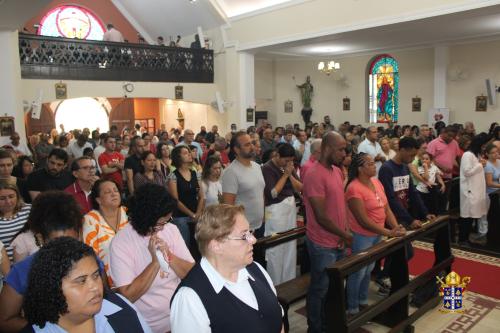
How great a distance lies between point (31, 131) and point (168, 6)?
263 inches

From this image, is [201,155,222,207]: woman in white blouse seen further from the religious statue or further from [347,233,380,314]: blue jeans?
the religious statue

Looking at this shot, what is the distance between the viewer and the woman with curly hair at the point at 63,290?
175 cm

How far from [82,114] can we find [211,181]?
Answer: 14657 mm

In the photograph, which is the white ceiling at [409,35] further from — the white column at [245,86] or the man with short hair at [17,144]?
the man with short hair at [17,144]

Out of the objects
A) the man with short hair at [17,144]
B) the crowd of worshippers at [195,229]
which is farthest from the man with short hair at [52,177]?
the man with short hair at [17,144]

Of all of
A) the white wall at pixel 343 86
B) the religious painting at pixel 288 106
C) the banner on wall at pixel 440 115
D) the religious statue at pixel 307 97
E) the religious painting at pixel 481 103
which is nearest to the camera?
the religious painting at pixel 481 103

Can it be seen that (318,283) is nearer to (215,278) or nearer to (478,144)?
(215,278)

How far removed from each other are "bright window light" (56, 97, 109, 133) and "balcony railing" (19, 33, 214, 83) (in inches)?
212

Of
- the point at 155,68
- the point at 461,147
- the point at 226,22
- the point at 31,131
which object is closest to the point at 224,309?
the point at 461,147

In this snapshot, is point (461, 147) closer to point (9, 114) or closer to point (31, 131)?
point (9, 114)

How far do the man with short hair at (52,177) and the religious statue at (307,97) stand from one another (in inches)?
565

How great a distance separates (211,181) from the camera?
17.5 ft

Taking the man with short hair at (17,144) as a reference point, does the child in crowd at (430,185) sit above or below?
below

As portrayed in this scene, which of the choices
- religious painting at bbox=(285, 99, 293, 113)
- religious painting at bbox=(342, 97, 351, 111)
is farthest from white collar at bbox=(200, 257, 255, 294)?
religious painting at bbox=(285, 99, 293, 113)
